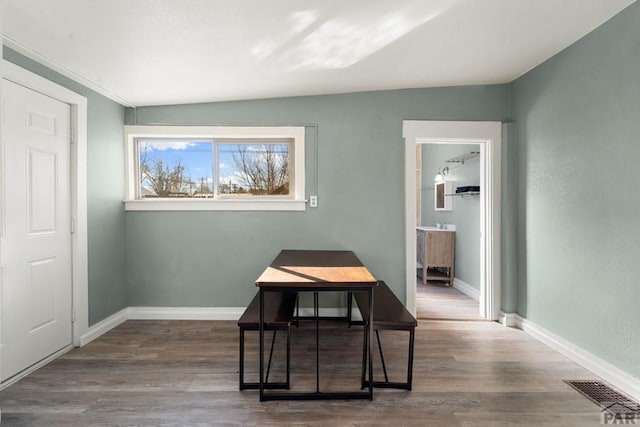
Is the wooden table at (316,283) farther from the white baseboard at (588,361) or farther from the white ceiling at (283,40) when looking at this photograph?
the white baseboard at (588,361)

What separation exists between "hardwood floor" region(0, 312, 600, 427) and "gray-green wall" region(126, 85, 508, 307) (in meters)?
0.65

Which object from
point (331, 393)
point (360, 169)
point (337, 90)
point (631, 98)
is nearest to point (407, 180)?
point (360, 169)

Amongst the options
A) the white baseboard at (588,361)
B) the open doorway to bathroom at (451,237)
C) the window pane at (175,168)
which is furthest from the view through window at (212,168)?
the white baseboard at (588,361)

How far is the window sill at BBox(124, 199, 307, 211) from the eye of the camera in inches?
131

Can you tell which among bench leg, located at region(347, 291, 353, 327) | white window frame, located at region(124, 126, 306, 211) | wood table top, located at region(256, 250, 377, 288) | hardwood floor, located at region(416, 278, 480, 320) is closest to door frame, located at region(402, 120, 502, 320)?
hardwood floor, located at region(416, 278, 480, 320)

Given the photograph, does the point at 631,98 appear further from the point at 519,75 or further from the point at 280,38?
A: the point at 280,38

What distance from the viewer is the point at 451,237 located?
4.92 m

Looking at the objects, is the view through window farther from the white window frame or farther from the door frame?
the door frame

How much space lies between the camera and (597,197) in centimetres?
Result: 235

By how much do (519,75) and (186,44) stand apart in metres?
2.99

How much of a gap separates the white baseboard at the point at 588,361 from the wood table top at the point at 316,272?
1.76 m

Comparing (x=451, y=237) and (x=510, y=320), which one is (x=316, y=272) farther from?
(x=451, y=237)

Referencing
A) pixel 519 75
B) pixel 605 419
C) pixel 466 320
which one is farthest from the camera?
pixel 466 320

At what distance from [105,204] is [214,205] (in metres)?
0.96
